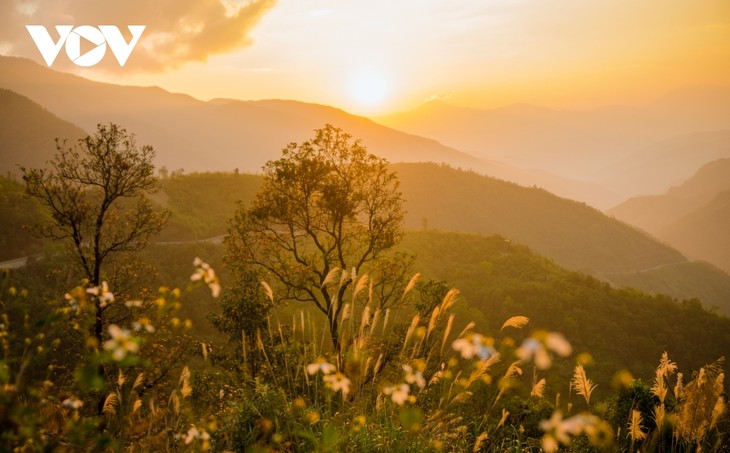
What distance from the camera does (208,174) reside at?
263 feet

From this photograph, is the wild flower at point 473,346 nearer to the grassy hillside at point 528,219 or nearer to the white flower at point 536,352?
the white flower at point 536,352

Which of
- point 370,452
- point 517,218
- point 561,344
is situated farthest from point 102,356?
point 517,218

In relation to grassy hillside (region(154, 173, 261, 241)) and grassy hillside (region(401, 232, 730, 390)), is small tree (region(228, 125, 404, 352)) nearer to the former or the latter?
grassy hillside (region(401, 232, 730, 390))

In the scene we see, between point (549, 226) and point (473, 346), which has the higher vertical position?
point (473, 346)

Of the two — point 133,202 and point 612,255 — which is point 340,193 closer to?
point 133,202

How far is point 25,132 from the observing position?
449ft

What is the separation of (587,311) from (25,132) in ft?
505

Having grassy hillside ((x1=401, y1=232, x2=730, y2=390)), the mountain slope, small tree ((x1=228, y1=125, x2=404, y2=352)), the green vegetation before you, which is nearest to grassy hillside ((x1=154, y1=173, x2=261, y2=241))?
the green vegetation

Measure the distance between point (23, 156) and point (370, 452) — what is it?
15887 cm

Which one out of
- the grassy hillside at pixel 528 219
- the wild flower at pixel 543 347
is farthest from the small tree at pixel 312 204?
the grassy hillside at pixel 528 219

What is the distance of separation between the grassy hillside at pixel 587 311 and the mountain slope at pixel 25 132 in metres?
120

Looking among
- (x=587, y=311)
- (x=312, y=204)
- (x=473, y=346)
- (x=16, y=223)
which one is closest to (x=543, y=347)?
(x=473, y=346)

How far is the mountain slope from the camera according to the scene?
130m

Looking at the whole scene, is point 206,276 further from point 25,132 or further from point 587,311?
point 25,132
